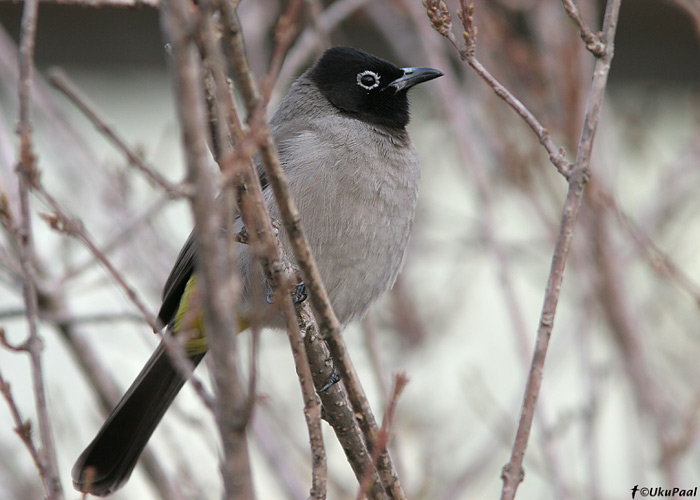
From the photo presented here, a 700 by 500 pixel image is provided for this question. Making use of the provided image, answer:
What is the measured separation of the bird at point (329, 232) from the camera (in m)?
3.35

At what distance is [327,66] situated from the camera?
423cm

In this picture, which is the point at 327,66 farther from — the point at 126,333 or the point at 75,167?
the point at 126,333

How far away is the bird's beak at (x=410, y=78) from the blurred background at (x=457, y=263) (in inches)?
7.2

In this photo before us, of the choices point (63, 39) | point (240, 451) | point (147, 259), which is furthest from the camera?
point (63, 39)

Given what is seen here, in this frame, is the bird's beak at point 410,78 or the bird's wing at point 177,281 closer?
the bird's wing at point 177,281

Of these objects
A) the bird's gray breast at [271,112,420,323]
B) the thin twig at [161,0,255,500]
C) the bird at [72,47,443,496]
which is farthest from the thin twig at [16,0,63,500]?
the bird's gray breast at [271,112,420,323]

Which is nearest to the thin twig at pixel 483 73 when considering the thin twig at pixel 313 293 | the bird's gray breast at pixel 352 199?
the thin twig at pixel 313 293

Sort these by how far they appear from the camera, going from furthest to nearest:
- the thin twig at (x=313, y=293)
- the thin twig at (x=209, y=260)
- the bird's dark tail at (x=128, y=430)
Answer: the bird's dark tail at (x=128, y=430)
the thin twig at (x=313, y=293)
the thin twig at (x=209, y=260)

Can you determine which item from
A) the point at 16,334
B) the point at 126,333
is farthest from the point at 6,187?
the point at 16,334

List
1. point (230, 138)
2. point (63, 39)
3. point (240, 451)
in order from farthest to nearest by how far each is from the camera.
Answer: point (63, 39) < point (230, 138) < point (240, 451)

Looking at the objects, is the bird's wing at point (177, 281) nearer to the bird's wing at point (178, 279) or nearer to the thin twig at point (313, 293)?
the bird's wing at point (178, 279)

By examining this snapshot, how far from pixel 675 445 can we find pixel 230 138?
2.55 metres

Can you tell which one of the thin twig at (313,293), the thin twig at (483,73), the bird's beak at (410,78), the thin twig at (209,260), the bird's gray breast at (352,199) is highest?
the bird's beak at (410,78)

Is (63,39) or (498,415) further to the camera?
(63,39)
